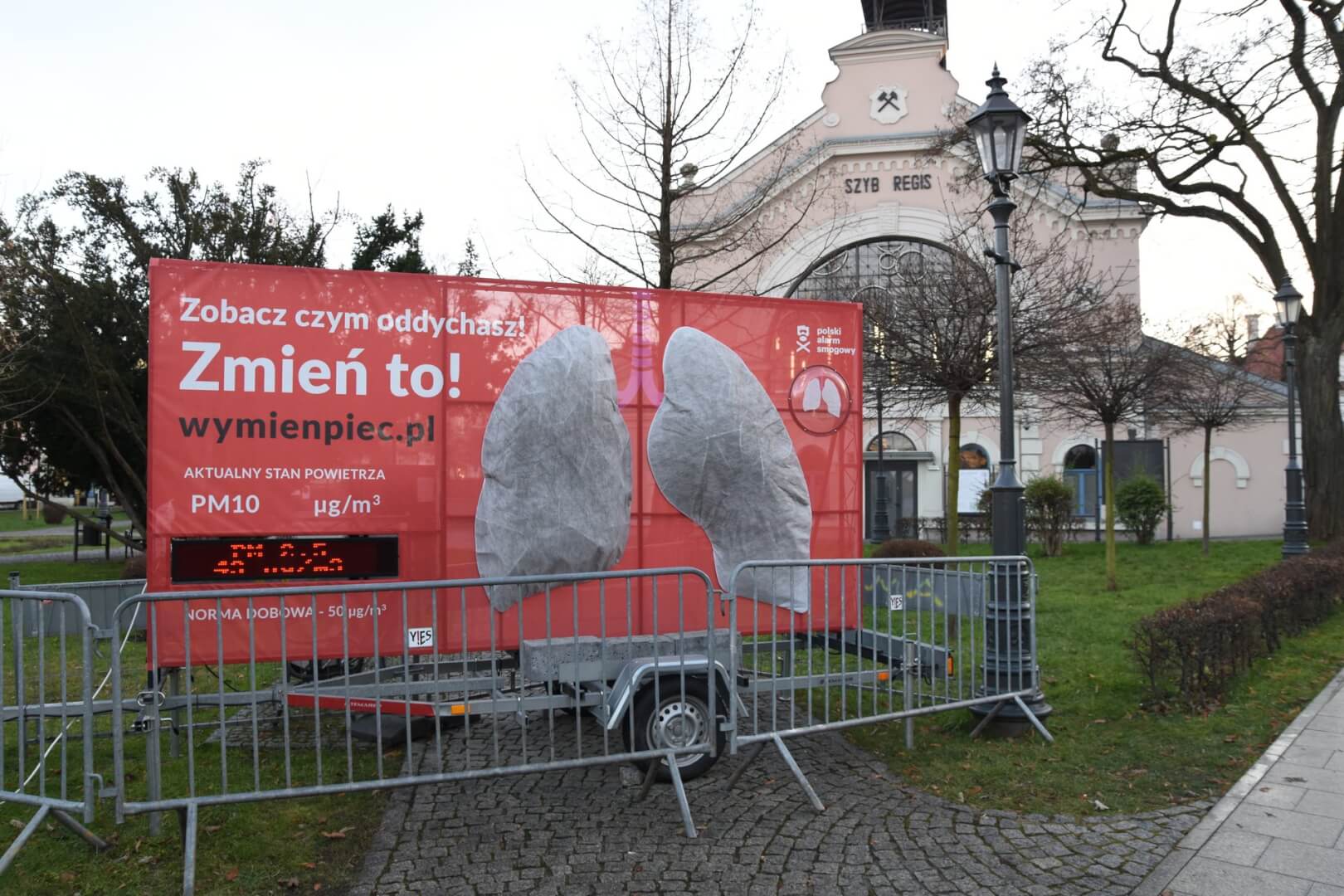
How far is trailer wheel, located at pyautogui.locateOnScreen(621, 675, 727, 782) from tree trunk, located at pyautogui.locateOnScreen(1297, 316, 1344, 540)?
1782cm

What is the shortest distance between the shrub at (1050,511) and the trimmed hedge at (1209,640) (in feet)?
35.7

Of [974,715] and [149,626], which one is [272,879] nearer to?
[149,626]

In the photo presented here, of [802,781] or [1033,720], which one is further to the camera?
[1033,720]

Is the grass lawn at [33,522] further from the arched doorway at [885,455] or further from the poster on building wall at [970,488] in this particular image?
the poster on building wall at [970,488]

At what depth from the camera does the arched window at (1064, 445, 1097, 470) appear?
31.2 meters

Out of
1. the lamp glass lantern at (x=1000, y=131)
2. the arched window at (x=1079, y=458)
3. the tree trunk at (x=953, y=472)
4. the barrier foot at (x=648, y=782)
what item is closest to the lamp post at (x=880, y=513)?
the arched window at (x=1079, y=458)

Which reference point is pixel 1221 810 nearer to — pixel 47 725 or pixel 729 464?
pixel 729 464

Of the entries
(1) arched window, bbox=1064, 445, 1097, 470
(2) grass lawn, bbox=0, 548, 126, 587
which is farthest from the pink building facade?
(2) grass lawn, bbox=0, 548, 126, 587

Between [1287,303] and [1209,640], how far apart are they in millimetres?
13476

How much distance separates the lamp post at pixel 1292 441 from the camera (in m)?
16.7

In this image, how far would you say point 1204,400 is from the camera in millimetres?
20703

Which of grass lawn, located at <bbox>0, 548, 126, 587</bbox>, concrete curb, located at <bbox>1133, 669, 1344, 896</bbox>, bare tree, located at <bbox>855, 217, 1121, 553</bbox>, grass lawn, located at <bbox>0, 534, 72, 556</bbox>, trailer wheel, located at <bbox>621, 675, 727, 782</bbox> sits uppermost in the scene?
bare tree, located at <bbox>855, 217, 1121, 553</bbox>

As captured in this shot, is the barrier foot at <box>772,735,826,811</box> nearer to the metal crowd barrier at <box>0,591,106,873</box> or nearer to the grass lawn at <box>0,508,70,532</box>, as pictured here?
the metal crowd barrier at <box>0,591,106,873</box>

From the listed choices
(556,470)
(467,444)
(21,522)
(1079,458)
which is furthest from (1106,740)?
(21,522)
